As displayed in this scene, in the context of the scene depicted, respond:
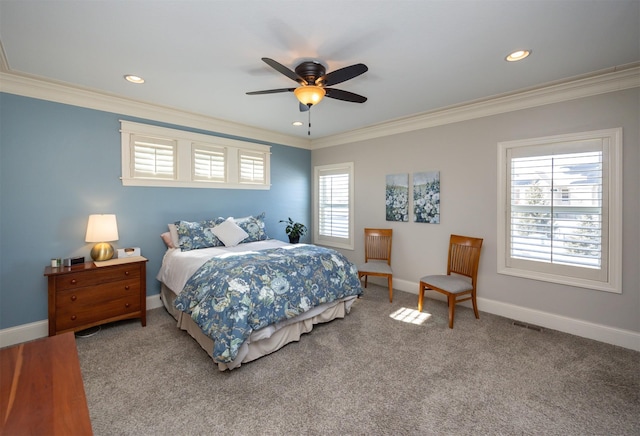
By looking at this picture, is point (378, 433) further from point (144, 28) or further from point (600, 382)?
point (144, 28)

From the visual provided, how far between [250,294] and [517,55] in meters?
3.07

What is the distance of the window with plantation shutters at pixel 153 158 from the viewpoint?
3.61 meters

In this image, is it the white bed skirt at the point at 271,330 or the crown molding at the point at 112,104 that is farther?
the crown molding at the point at 112,104

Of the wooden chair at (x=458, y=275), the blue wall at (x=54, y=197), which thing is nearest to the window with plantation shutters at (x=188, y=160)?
the blue wall at (x=54, y=197)

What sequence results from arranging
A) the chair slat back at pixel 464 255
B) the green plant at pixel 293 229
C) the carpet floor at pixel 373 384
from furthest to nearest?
1. the green plant at pixel 293 229
2. the chair slat back at pixel 464 255
3. the carpet floor at pixel 373 384

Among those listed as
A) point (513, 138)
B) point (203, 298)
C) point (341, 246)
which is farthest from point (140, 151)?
point (513, 138)

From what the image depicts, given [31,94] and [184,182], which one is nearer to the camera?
[31,94]

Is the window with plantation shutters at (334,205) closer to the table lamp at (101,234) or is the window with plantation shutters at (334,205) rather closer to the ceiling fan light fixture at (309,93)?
the ceiling fan light fixture at (309,93)

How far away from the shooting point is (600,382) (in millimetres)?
2209

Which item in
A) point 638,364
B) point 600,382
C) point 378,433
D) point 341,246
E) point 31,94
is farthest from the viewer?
point 341,246

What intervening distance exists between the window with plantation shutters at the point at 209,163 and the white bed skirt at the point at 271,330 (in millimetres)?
1690

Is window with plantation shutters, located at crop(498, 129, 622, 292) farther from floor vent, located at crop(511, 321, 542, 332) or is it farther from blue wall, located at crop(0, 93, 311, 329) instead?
blue wall, located at crop(0, 93, 311, 329)

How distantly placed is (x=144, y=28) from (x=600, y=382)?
438cm

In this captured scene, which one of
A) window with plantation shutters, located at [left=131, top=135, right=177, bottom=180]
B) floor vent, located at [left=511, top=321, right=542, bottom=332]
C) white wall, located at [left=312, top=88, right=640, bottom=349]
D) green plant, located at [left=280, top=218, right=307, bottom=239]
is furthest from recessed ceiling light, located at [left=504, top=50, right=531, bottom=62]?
window with plantation shutters, located at [left=131, top=135, right=177, bottom=180]
